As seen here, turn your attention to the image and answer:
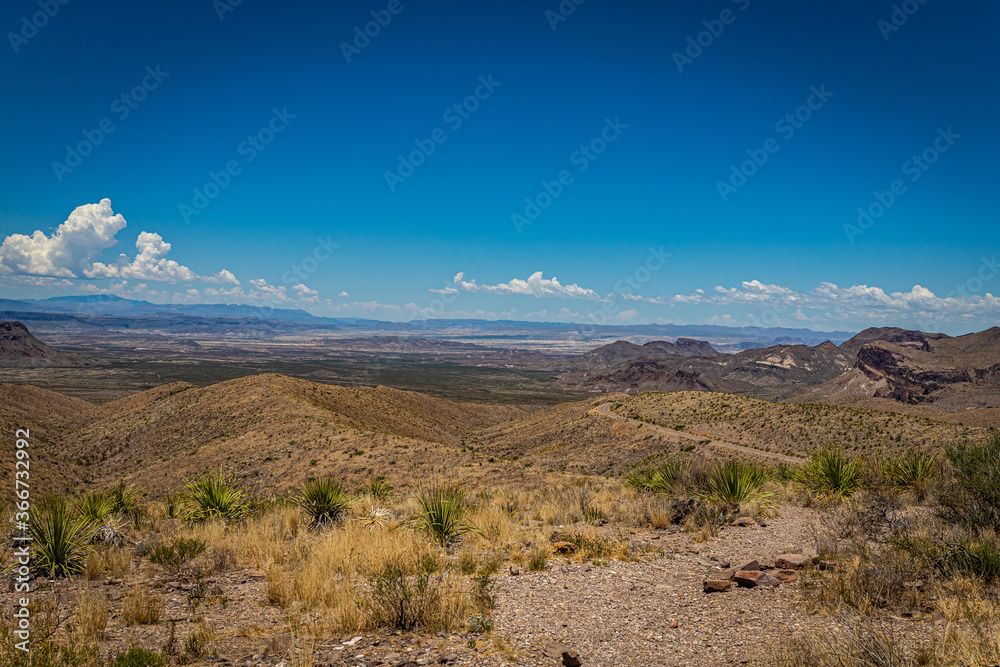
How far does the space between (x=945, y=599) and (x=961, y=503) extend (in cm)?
429

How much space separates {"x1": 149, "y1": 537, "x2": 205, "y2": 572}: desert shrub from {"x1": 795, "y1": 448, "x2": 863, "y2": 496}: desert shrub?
14051 mm

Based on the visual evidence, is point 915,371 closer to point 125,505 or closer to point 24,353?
point 125,505

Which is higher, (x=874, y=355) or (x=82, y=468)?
(x=874, y=355)

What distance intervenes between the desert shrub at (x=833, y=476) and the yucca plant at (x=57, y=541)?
51.8 feet

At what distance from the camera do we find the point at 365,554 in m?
8.30

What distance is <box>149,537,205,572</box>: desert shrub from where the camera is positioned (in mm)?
8104

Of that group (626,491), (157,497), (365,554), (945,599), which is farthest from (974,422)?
(157,497)

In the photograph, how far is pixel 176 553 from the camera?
27.7 feet

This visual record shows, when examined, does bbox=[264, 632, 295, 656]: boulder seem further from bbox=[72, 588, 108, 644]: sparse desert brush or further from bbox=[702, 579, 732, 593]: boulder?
bbox=[702, 579, 732, 593]: boulder

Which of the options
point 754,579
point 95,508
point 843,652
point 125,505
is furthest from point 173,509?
point 843,652

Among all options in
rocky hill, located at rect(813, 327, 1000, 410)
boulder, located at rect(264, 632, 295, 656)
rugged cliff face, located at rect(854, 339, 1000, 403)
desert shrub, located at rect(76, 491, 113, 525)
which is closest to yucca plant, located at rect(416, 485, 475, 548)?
boulder, located at rect(264, 632, 295, 656)

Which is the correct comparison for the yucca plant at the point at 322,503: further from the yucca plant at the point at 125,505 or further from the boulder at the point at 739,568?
the boulder at the point at 739,568

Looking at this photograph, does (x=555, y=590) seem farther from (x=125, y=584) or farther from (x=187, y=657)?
(x=125, y=584)

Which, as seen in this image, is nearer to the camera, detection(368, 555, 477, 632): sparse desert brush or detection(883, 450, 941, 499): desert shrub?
detection(368, 555, 477, 632): sparse desert brush
